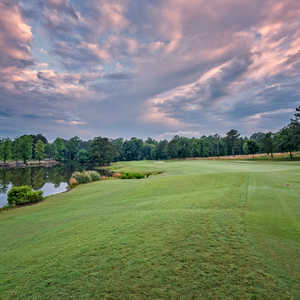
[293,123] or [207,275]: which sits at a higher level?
[293,123]

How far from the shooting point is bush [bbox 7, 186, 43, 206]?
14508mm

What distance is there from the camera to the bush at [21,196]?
14.5 meters

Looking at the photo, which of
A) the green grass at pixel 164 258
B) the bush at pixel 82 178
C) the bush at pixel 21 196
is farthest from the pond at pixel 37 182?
the green grass at pixel 164 258

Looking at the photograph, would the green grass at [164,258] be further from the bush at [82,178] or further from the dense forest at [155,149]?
the dense forest at [155,149]

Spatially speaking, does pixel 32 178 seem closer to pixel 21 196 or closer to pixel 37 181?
pixel 37 181

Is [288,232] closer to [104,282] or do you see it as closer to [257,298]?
[257,298]

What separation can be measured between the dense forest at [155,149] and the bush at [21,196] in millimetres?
→ 56141

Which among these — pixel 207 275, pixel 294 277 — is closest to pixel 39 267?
pixel 207 275

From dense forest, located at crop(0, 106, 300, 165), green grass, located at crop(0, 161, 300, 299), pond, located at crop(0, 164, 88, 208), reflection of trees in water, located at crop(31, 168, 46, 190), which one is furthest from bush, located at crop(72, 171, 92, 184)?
dense forest, located at crop(0, 106, 300, 165)

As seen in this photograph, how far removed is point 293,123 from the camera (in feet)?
161

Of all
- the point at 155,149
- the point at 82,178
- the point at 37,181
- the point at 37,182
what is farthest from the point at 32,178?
the point at 155,149

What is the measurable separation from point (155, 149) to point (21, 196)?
9145 cm

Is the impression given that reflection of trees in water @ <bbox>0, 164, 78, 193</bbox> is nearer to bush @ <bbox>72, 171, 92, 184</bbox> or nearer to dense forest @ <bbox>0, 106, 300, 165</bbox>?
bush @ <bbox>72, 171, 92, 184</bbox>

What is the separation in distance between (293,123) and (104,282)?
61.6 m
